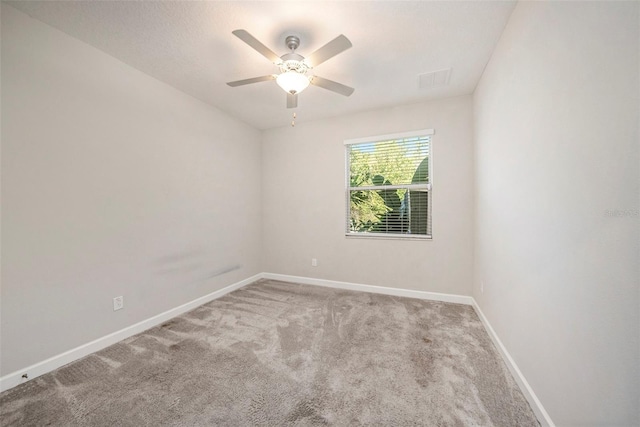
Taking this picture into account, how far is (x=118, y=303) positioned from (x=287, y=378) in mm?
→ 1739

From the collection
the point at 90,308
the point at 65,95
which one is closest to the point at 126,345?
the point at 90,308

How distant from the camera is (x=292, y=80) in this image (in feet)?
6.22

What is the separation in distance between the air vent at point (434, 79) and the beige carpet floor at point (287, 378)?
2.58m

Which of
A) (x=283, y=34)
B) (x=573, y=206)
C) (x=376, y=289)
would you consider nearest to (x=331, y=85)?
(x=283, y=34)

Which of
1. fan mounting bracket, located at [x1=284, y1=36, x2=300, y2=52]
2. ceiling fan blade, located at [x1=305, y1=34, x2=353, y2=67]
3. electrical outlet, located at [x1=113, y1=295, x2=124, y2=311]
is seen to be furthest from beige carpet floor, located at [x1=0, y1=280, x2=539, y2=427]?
fan mounting bracket, located at [x1=284, y1=36, x2=300, y2=52]

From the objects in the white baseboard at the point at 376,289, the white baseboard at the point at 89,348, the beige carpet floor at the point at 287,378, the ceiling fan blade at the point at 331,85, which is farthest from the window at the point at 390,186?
the white baseboard at the point at 89,348

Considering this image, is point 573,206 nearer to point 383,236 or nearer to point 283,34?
point 283,34

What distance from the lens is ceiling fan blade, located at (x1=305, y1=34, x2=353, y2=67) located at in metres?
1.58

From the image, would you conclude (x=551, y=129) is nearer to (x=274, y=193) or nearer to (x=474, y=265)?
(x=474, y=265)

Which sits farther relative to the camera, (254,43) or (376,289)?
(376,289)

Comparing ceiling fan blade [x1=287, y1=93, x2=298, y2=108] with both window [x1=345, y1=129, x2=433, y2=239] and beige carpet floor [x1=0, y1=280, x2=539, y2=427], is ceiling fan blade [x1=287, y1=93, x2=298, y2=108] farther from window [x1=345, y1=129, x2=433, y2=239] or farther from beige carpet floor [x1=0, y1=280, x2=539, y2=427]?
beige carpet floor [x1=0, y1=280, x2=539, y2=427]

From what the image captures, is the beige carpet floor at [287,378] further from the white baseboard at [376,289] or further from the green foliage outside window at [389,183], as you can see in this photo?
the green foliage outside window at [389,183]

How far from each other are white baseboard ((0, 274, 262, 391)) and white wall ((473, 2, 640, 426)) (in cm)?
318

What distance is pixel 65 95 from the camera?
1.93m
